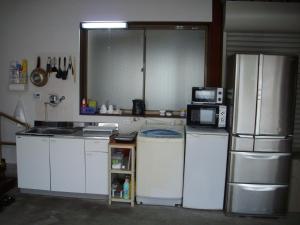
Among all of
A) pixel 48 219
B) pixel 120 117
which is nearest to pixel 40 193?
pixel 48 219

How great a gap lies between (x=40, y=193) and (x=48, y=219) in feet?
2.39

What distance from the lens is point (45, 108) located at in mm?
4164

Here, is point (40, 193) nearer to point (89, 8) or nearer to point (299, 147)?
point (89, 8)

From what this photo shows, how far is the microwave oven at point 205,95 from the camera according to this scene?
355 centimetres

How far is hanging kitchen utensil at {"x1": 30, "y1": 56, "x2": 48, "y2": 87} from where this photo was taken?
4102 millimetres

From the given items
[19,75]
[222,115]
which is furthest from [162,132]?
[19,75]

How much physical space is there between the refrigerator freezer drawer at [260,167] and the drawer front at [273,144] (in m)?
0.06

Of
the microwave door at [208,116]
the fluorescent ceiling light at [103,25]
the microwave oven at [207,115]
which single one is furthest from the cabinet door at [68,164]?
the fluorescent ceiling light at [103,25]

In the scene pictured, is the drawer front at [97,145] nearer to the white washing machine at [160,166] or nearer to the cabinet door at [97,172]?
the cabinet door at [97,172]

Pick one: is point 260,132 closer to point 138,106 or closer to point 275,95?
point 275,95

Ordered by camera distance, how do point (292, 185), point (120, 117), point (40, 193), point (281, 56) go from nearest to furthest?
1. point (281, 56)
2. point (292, 185)
3. point (40, 193)
4. point (120, 117)

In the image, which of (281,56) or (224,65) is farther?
(224,65)

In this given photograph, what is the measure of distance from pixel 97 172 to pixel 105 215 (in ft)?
1.81

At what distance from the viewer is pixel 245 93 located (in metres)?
3.14
